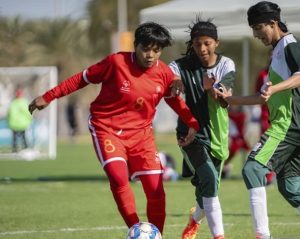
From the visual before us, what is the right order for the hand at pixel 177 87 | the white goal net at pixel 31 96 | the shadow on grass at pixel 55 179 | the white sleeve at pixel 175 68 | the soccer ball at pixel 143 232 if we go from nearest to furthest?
the soccer ball at pixel 143 232
the hand at pixel 177 87
the white sleeve at pixel 175 68
the shadow on grass at pixel 55 179
the white goal net at pixel 31 96

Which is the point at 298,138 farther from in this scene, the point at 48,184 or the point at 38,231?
the point at 48,184

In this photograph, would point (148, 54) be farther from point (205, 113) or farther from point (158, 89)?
point (205, 113)

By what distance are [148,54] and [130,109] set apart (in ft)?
1.74

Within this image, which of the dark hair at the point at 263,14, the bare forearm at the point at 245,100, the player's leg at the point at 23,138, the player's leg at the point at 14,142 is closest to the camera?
the bare forearm at the point at 245,100

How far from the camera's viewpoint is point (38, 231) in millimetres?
9828

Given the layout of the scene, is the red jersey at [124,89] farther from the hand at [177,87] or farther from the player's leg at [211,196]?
the player's leg at [211,196]

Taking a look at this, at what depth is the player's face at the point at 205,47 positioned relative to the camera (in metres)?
8.42

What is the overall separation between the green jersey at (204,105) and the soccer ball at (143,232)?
128cm

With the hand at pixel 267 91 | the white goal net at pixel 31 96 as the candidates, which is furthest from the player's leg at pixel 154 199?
the white goal net at pixel 31 96

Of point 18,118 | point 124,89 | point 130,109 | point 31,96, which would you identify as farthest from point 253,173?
point 31,96

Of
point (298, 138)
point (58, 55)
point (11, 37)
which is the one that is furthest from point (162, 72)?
point (58, 55)

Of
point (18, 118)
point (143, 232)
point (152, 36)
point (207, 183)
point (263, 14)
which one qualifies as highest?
point (263, 14)

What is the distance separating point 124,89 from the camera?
8078 millimetres

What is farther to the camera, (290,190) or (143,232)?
(290,190)
